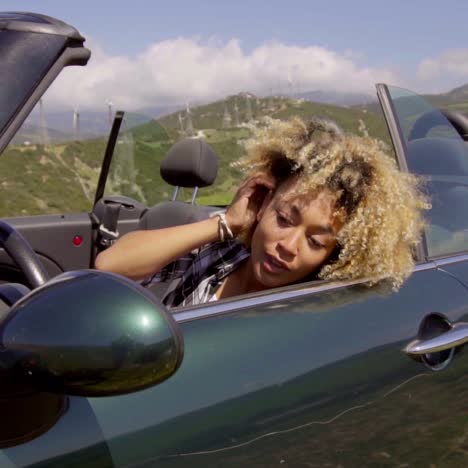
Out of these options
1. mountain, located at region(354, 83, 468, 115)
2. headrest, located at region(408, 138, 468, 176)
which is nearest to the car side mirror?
headrest, located at region(408, 138, 468, 176)

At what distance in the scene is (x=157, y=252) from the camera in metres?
2.17

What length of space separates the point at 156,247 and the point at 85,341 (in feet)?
3.45

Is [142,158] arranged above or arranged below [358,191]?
below

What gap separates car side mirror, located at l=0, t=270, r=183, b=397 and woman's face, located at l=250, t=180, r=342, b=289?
2.82 ft

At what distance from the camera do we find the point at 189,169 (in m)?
3.58

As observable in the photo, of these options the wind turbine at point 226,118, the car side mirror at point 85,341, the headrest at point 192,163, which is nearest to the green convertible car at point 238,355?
the car side mirror at point 85,341

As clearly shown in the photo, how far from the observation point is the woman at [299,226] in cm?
200

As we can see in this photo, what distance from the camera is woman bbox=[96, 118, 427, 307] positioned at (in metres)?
2.00

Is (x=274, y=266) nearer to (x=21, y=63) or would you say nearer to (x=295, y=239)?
(x=295, y=239)

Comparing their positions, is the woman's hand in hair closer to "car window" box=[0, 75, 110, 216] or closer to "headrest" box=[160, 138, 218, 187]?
"car window" box=[0, 75, 110, 216]

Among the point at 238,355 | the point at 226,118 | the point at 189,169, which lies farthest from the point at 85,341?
the point at 189,169

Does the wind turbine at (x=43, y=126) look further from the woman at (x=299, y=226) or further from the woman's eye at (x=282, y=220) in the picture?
the woman's eye at (x=282, y=220)

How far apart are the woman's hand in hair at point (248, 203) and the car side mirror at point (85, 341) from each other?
105cm

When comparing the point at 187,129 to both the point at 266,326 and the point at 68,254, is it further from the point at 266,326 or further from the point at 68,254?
the point at 266,326
